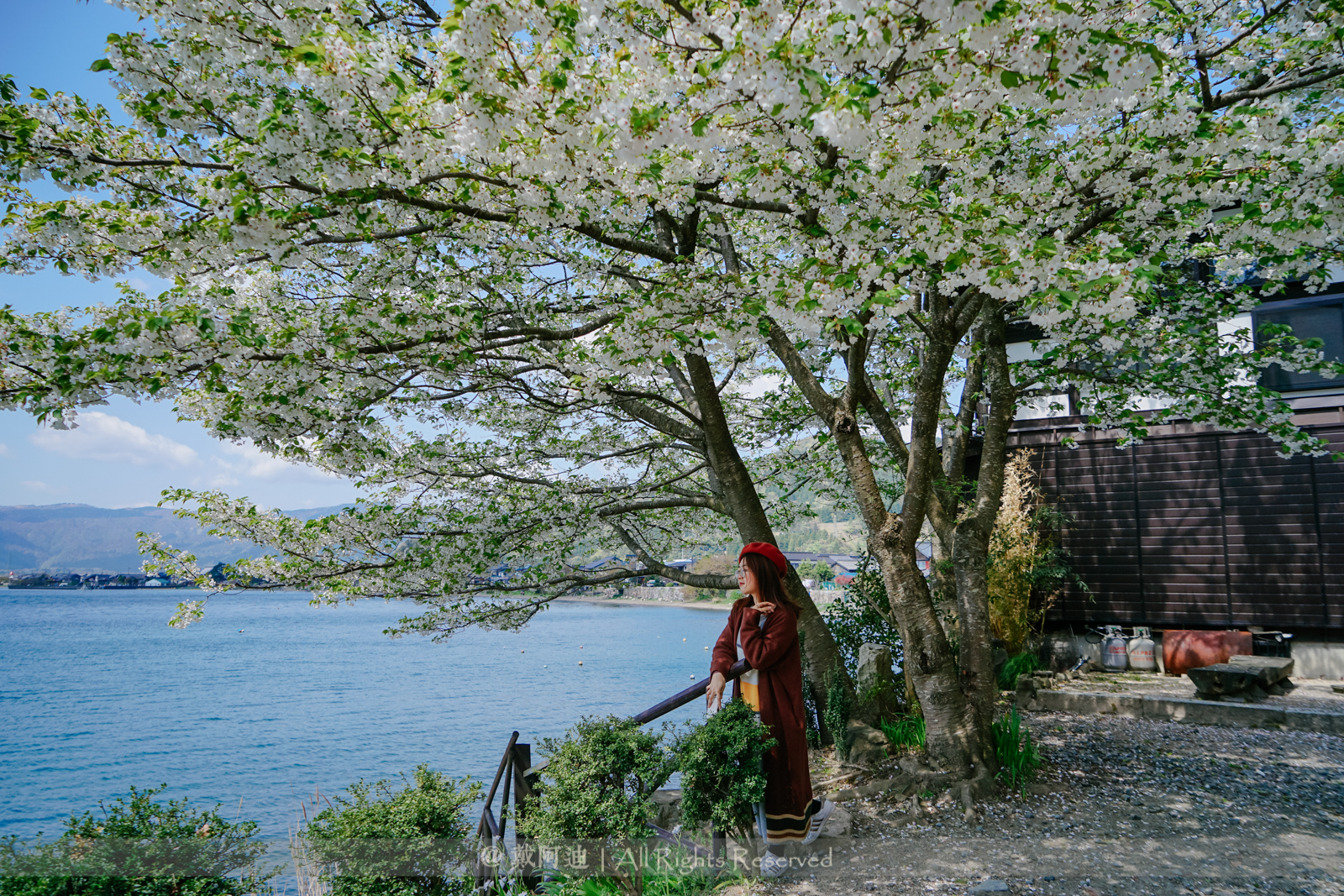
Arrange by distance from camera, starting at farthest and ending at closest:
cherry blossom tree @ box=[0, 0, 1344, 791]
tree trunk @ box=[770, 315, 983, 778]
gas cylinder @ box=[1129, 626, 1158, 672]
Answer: gas cylinder @ box=[1129, 626, 1158, 672] < tree trunk @ box=[770, 315, 983, 778] < cherry blossom tree @ box=[0, 0, 1344, 791]

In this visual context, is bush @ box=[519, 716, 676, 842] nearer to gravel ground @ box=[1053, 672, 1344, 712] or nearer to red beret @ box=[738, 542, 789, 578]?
red beret @ box=[738, 542, 789, 578]

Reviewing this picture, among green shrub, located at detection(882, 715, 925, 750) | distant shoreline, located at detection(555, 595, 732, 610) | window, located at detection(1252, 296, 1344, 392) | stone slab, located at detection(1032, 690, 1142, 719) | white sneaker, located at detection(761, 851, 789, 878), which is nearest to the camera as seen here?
white sneaker, located at detection(761, 851, 789, 878)

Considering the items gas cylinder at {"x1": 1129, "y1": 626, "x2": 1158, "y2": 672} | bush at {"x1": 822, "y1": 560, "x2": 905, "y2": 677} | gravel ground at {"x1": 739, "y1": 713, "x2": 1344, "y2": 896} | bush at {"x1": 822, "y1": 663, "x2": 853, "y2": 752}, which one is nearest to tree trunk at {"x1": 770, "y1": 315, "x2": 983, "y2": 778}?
gravel ground at {"x1": 739, "y1": 713, "x2": 1344, "y2": 896}

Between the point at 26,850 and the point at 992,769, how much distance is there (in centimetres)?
536

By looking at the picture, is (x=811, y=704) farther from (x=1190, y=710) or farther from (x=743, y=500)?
(x=1190, y=710)

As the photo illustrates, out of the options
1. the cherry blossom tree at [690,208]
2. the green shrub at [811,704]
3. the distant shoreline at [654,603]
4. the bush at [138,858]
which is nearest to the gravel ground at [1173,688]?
the cherry blossom tree at [690,208]

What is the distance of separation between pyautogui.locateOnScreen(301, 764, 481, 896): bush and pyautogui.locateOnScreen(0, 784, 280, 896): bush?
39 centimetres

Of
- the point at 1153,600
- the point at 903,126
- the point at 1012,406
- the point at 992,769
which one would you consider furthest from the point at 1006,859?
the point at 1153,600

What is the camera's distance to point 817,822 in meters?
3.81

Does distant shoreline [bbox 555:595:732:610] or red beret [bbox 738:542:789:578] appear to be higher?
red beret [bbox 738:542:789:578]

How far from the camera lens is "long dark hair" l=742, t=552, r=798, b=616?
3623mm

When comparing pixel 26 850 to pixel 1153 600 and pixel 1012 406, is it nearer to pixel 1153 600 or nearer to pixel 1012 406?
pixel 1012 406

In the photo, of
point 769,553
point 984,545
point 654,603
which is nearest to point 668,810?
point 769,553

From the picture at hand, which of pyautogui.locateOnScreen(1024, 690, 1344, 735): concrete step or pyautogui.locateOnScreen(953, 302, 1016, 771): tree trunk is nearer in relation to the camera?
pyautogui.locateOnScreen(953, 302, 1016, 771): tree trunk
